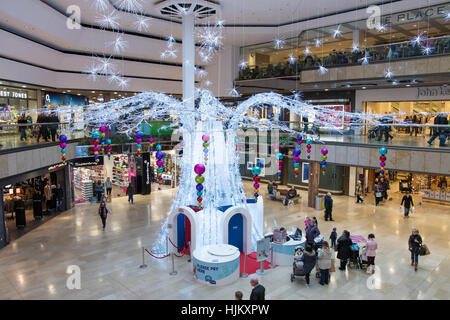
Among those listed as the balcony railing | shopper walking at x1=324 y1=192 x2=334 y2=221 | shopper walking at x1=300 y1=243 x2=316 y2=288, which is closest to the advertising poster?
shopper walking at x1=300 y1=243 x2=316 y2=288

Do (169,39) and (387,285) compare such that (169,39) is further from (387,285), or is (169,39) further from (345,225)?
(387,285)

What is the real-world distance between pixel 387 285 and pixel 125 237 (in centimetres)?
872

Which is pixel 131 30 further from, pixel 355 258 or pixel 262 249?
pixel 355 258

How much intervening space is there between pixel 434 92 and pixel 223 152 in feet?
46.5

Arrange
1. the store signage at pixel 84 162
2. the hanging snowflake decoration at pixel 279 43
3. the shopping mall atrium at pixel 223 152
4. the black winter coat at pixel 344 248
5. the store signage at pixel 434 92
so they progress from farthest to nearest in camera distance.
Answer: the hanging snowflake decoration at pixel 279 43, the store signage at pixel 434 92, the store signage at pixel 84 162, the black winter coat at pixel 344 248, the shopping mall atrium at pixel 223 152

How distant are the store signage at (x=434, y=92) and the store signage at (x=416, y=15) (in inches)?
144

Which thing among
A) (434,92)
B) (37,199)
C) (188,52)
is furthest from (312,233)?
(434,92)

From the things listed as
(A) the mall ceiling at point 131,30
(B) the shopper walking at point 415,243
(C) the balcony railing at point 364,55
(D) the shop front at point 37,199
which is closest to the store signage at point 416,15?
(A) the mall ceiling at point 131,30

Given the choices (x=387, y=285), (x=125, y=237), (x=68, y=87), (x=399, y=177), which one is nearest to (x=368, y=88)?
(x=399, y=177)

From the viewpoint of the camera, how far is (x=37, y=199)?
1495cm

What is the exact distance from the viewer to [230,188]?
11078mm

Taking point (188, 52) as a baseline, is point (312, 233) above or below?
below

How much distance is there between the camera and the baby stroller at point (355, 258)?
9.67 m

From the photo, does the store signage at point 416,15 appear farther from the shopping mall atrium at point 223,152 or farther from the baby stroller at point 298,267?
the baby stroller at point 298,267
